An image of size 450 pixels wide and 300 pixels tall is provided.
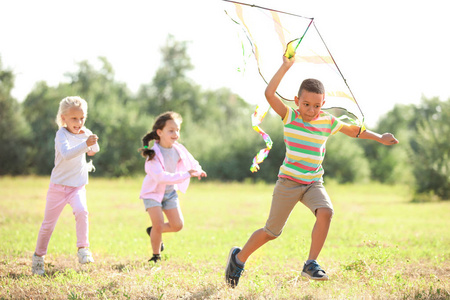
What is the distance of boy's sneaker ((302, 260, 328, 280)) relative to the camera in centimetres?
459

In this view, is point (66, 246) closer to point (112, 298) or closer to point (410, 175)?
point (112, 298)

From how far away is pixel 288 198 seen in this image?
195 inches

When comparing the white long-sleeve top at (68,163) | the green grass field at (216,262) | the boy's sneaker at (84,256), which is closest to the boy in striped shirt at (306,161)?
the green grass field at (216,262)

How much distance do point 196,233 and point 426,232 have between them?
5211mm

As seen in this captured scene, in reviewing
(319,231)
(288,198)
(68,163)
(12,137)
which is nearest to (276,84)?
(288,198)

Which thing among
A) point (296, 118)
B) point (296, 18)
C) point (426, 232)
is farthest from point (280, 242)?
point (296, 18)

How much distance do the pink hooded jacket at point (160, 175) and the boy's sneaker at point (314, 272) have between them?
2106 millimetres

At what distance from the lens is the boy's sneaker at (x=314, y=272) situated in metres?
4.59

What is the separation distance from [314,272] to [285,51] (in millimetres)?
2244

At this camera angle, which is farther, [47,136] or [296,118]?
[47,136]

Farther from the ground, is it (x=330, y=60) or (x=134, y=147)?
(x=330, y=60)

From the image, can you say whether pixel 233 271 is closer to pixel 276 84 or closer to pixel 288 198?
pixel 288 198

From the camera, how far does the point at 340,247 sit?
8.51m

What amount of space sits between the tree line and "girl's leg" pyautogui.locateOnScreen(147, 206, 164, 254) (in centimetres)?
2107
